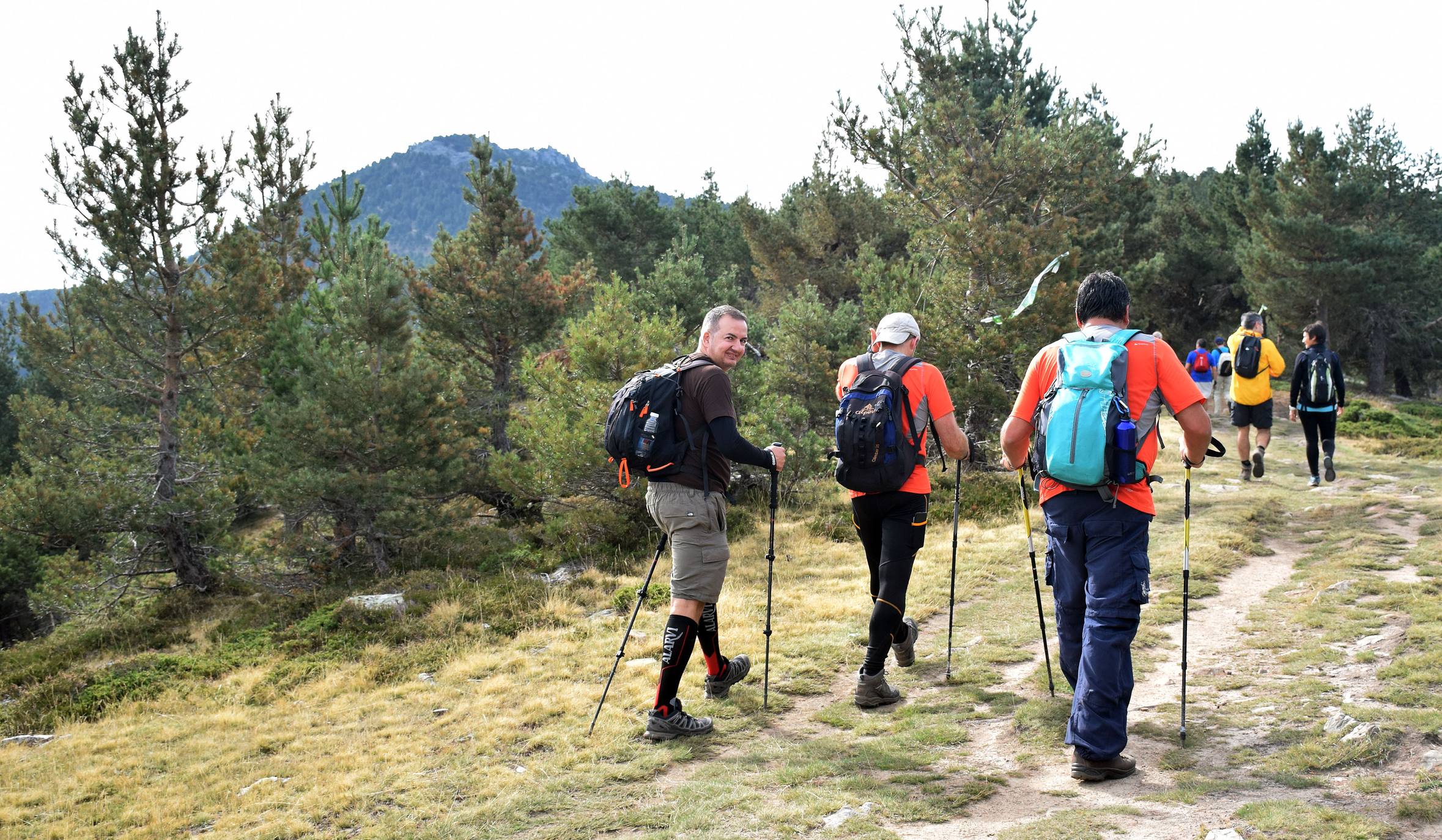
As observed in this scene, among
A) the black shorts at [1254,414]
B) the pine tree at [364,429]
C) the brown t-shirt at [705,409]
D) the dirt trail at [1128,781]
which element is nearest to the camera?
the dirt trail at [1128,781]

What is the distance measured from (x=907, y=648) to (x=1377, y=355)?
27.3 meters

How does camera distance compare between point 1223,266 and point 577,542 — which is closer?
point 577,542

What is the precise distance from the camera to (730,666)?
557cm

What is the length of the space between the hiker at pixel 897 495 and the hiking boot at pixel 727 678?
0.80m

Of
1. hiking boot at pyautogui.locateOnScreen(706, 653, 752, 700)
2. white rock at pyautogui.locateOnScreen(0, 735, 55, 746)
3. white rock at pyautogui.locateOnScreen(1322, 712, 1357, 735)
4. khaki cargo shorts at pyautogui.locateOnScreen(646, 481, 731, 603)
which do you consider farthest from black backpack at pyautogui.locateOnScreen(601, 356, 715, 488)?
white rock at pyautogui.locateOnScreen(0, 735, 55, 746)

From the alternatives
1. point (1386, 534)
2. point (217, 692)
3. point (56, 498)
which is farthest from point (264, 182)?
point (1386, 534)

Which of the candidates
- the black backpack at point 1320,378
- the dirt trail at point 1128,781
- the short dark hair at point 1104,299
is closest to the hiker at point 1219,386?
the black backpack at point 1320,378

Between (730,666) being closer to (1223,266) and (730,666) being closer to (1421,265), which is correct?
(1421,265)

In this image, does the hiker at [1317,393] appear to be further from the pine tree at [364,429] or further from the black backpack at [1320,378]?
the pine tree at [364,429]

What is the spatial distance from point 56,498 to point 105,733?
6.54 metres

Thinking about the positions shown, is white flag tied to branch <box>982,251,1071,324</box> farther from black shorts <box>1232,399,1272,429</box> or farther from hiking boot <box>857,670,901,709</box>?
black shorts <box>1232,399,1272,429</box>

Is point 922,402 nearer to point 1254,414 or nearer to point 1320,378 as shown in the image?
point 1320,378

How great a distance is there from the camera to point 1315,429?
11281 mm

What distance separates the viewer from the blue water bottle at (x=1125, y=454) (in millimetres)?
3699
